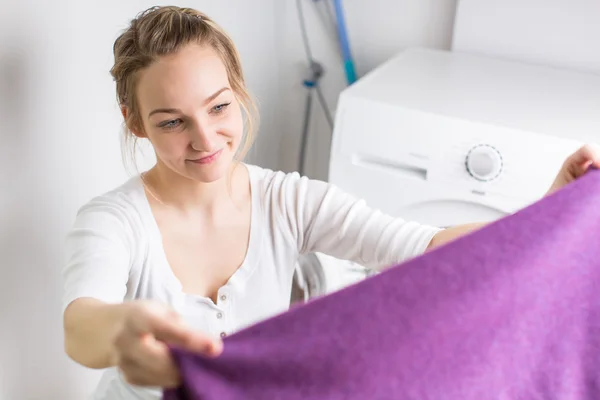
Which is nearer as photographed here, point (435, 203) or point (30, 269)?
point (30, 269)

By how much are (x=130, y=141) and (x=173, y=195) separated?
16 cm

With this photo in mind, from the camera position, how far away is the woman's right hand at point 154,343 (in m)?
0.54

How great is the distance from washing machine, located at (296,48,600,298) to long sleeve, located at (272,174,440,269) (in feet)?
0.89

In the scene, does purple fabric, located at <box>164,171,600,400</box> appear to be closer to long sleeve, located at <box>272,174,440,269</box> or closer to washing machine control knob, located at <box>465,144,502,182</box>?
long sleeve, located at <box>272,174,440,269</box>

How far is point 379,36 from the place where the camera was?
167 cm

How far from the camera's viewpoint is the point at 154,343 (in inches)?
21.4

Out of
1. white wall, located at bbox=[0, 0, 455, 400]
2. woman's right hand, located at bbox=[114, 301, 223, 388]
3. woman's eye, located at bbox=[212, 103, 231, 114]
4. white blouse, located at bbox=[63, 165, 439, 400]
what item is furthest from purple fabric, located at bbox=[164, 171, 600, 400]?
white wall, located at bbox=[0, 0, 455, 400]

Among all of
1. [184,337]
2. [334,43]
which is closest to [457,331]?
[184,337]

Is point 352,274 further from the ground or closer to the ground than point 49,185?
closer to the ground

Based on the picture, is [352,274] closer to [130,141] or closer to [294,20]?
[130,141]

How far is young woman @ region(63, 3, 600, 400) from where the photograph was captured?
84cm

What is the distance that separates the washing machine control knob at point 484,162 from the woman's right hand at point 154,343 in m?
0.76

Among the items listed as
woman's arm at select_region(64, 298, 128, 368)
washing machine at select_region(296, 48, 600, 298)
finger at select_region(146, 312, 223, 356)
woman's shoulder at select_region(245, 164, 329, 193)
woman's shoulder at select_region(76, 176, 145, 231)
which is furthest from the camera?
washing machine at select_region(296, 48, 600, 298)

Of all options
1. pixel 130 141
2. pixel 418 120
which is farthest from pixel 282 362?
pixel 418 120
